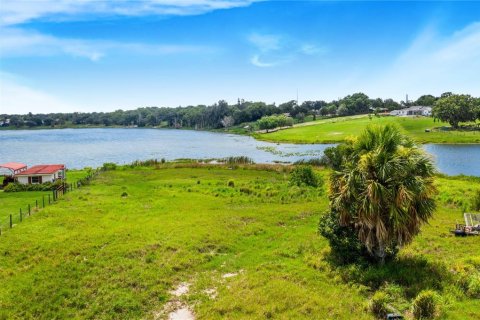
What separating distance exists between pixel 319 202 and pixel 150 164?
4265 cm

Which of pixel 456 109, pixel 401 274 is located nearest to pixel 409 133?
pixel 456 109

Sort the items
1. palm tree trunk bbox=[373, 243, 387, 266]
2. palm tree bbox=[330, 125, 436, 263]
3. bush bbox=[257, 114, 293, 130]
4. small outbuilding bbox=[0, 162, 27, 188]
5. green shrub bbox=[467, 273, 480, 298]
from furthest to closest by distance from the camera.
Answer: bush bbox=[257, 114, 293, 130], small outbuilding bbox=[0, 162, 27, 188], palm tree trunk bbox=[373, 243, 387, 266], palm tree bbox=[330, 125, 436, 263], green shrub bbox=[467, 273, 480, 298]

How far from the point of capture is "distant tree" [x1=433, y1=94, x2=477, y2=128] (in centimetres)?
12031

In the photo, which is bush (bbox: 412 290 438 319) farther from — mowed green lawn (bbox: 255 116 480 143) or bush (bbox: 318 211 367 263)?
mowed green lawn (bbox: 255 116 480 143)

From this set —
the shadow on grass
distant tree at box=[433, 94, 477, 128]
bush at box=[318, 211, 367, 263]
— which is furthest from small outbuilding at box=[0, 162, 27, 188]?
distant tree at box=[433, 94, 477, 128]

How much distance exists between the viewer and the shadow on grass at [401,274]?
15.2 meters

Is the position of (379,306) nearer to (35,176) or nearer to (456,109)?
(35,176)

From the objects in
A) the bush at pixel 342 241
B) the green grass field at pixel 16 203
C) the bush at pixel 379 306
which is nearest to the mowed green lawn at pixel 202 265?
the bush at pixel 379 306

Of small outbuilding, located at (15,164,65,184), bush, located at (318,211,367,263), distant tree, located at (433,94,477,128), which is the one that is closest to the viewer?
bush, located at (318,211,367,263)

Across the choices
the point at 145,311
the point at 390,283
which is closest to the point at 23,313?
the point at 145,311

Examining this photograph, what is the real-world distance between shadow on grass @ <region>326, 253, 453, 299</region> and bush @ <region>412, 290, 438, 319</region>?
5.48 ft

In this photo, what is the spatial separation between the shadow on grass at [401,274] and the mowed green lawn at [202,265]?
5 centimetres

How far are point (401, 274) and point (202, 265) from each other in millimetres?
9873

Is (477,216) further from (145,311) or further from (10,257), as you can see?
(10,257)
